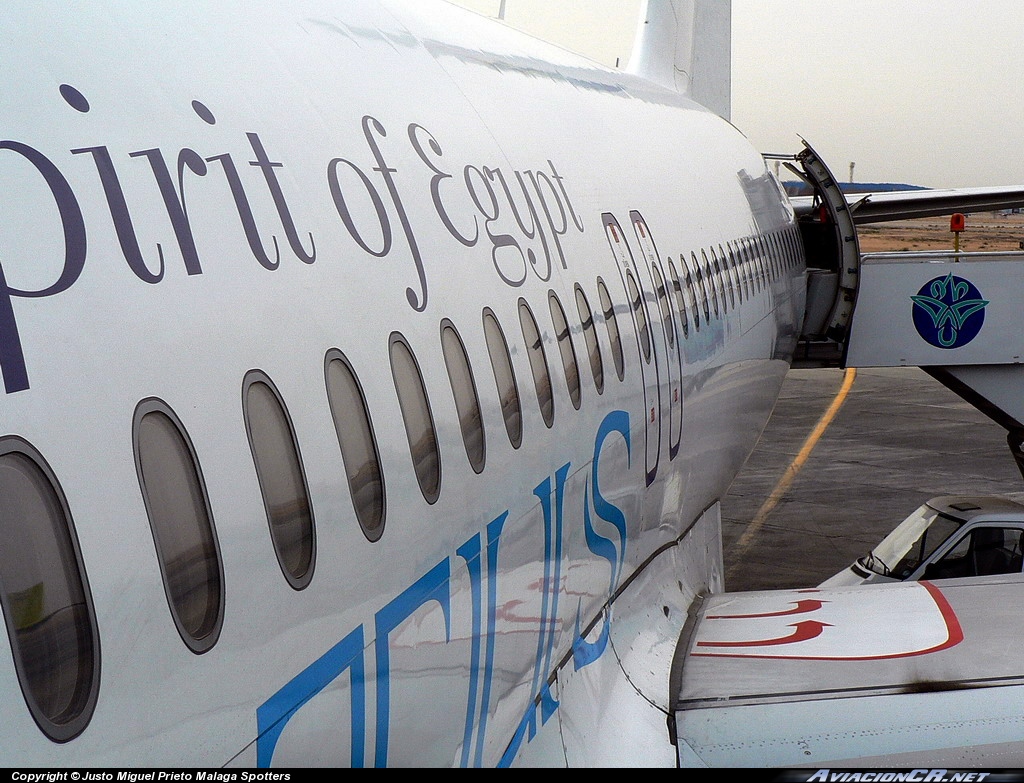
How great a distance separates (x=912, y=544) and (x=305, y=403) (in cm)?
971

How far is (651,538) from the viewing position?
5.99 meters

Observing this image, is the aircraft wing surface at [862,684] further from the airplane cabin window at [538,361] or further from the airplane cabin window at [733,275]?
the airplane cabin window at [733,275]

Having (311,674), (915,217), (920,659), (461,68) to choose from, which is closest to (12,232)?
(311,674)

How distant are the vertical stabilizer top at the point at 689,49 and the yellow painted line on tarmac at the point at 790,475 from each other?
17.0 ft

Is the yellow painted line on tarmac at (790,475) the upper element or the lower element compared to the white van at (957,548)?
lower

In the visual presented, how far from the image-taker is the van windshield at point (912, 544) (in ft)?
36.3

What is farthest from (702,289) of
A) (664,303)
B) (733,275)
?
(733,275)

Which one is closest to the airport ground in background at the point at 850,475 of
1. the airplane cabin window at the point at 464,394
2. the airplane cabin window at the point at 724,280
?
the airplane cabin window at the point at 724,280

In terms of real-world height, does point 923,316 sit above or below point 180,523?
below

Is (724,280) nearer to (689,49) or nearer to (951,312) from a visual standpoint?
(689,49)

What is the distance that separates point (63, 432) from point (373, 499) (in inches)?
42.1

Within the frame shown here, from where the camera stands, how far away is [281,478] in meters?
2.46

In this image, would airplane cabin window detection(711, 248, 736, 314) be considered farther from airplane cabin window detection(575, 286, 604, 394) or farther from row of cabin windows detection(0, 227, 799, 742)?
row of cabin windows detection(0, 227, 799, 742)

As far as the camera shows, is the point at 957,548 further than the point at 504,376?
Yes
